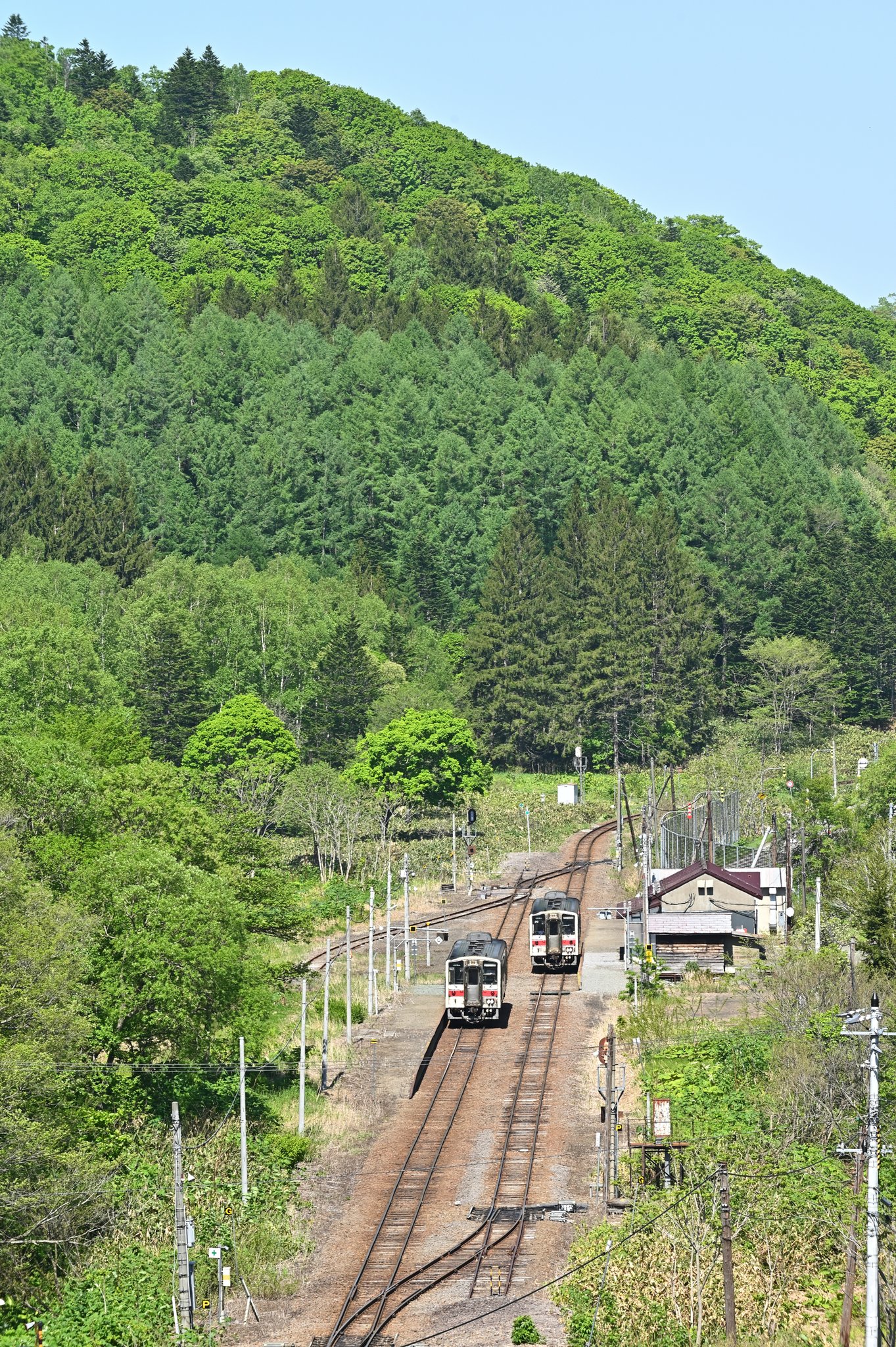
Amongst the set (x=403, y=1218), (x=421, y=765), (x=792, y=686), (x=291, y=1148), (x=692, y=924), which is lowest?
(x=403, y=1218)

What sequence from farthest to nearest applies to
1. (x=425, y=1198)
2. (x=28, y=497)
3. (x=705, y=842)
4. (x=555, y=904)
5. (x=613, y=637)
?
(x=28, y=497) < (x=613, y=637) < (x=705, y=842) < (x=555, y=904) < (x=425, y=1198)

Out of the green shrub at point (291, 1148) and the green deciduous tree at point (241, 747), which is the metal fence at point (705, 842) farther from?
the green shrub at point (291, 1148)

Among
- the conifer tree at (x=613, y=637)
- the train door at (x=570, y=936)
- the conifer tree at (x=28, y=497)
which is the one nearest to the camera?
the train door at (x=570, y=936)

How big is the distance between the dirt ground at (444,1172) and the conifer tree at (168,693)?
2035 inches

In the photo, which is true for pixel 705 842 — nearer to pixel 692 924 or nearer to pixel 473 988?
pixel 692 924

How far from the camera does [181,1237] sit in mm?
37969

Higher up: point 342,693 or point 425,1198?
point 342,693

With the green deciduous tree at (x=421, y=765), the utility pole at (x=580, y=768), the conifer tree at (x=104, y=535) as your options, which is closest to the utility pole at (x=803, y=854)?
the green deciduous tree at (x=421, y=765)

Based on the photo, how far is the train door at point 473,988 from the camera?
213ft

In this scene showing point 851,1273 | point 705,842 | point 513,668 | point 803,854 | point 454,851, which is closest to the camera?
point 851,1273

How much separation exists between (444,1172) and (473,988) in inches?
510

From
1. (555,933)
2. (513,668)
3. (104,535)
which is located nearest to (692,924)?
(555,933)

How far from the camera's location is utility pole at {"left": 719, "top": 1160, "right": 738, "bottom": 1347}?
35469mm

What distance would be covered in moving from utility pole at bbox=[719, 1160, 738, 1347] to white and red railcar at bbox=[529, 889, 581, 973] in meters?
35.3
